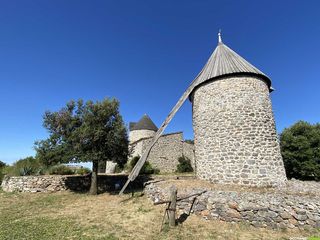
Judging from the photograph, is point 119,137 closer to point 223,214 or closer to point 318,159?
point 223,214

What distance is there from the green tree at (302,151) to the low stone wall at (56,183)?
44.7 feet

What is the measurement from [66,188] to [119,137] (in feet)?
19.3

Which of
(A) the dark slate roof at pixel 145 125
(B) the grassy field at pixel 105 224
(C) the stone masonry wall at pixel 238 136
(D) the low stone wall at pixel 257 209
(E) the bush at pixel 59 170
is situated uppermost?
(A) the dark slate roof at pixel 145 125

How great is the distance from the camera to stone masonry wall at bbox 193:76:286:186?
9.88 m

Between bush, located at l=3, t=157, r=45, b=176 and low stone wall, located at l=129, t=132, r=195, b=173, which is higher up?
low stone wall, located at l=129, t=132, r=195, b=173

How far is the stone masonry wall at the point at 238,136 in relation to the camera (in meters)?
9.88

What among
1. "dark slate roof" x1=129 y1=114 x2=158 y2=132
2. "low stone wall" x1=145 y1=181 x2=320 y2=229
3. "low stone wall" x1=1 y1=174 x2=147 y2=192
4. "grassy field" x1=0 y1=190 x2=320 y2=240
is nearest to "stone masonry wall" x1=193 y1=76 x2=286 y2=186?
"low stone wall" x1=145 y1=181 x2=320 y2=229

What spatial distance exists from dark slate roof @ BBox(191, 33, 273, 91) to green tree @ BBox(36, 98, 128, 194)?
637 cm

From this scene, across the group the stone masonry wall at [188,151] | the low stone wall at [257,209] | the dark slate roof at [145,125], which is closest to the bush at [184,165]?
the stone masonry wall at [188,151]

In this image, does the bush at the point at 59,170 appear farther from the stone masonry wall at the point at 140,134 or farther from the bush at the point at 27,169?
the stone masonry wall at the point at 140,134

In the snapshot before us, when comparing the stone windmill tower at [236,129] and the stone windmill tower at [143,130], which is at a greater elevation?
the stone windmill tower at [143,130]

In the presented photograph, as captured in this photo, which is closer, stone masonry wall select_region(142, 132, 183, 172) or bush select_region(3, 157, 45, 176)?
bush select_region(3, 157, 45, 176)

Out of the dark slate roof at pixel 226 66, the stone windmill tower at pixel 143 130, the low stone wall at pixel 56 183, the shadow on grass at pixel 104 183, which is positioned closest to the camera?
the dark slate roof at pixel 226 66

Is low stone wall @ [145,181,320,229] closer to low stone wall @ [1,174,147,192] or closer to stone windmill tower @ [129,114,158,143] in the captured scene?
low stone wall @ [1,174,147,192]
